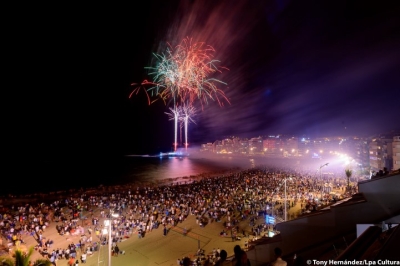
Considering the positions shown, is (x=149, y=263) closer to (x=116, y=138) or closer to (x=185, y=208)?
(x=185, y=208)

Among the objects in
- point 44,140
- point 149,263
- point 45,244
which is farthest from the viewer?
point 44,140

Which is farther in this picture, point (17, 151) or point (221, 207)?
point (17, 151)

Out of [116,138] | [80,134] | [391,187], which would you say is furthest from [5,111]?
[391,187]

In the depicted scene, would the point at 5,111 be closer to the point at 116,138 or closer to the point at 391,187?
the point at 116,138

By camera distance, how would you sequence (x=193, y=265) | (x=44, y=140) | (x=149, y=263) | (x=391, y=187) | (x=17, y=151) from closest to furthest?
1. (x=391, y=187)
2. (x=193, y=265)
3. (x=149, y=263)
4. (x=17, y=151)
5. (x=44, y=140)

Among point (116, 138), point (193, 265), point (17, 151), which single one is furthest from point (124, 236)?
point (116, 138)

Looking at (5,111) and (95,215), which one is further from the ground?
(5,111)

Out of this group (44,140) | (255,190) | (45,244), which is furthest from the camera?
(44,140)

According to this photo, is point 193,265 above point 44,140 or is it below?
below

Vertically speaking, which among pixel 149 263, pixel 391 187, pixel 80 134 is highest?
pixel 80 134
